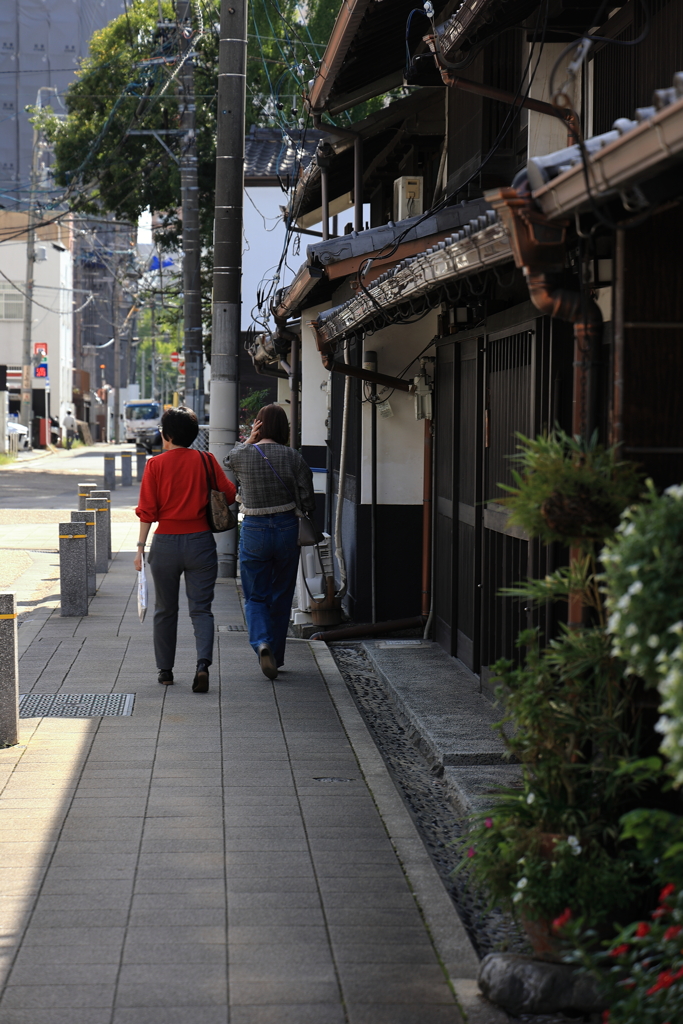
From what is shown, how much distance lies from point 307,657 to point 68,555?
2.92 meters

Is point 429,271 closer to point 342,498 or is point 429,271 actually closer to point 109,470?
point 342,498

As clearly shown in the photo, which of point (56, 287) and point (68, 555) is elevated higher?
point (56, 287)

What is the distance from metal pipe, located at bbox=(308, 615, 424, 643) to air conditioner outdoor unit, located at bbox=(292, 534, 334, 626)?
51 cm

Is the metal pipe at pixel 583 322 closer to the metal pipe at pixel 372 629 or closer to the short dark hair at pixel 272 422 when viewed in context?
the short dark hair at pixel 272 422

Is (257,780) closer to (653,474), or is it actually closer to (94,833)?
(94,833)

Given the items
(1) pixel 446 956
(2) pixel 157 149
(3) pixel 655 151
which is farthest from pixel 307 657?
(2) pixel 157 149

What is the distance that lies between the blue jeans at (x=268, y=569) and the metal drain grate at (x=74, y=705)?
1095mm

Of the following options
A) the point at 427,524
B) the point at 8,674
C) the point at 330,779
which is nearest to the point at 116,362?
the point at 427,524

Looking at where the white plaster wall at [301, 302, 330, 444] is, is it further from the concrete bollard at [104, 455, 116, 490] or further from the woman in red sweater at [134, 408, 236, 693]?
the concrete bollard at [104, 455, 116, 490]

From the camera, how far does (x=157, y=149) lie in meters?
31.3

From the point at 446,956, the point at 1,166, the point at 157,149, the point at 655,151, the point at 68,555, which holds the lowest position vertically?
the point at 446,956

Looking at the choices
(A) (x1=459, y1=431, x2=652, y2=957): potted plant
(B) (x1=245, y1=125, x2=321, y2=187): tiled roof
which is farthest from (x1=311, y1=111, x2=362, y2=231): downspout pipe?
(B) (x1=245, y1=125, x2=321, y2=187): tiled roof

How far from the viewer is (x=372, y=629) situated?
10.5 meters

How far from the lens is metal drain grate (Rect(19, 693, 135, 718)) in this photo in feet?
24.5
